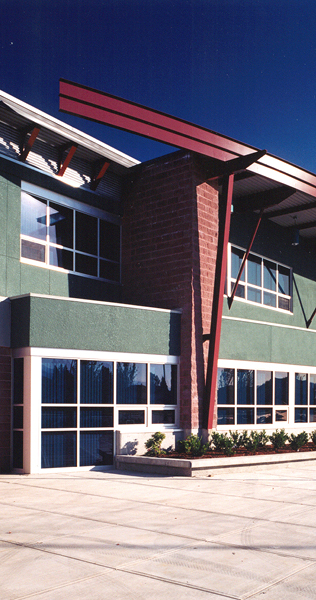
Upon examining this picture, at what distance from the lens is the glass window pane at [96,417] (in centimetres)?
1426

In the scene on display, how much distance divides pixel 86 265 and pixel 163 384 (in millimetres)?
4131

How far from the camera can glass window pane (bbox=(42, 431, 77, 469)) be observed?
13.6 meters

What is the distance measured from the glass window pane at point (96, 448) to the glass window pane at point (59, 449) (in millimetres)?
255

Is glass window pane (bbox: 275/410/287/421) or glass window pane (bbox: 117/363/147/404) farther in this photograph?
glass window pane (bbox: 275/410/287/421)

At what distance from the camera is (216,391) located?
1744 cm

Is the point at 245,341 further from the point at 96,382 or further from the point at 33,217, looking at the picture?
the point at 33,217

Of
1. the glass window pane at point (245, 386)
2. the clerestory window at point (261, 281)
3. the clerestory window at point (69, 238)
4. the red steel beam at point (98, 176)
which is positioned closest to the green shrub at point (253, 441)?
→ the glass window pane at point (245, 386)

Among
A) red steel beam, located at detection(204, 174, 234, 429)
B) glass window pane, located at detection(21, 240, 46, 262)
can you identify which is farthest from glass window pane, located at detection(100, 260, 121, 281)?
red steel beam, located at detection(204, 174, 234, 429)

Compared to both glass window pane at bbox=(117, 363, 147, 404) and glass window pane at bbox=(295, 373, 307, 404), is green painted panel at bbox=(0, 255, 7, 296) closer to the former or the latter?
glass window pane at bbox=(117, 363, 147, 404)

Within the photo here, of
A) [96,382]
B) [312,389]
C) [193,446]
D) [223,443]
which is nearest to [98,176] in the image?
[96,382]

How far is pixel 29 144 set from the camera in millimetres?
15398

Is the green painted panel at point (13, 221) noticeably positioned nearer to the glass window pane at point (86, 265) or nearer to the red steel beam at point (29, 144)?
the red steel beam at point (29, 144)

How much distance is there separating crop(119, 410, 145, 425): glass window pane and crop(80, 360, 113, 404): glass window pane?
55 centimetres

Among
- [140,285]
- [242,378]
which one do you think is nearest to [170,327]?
[140,285]
